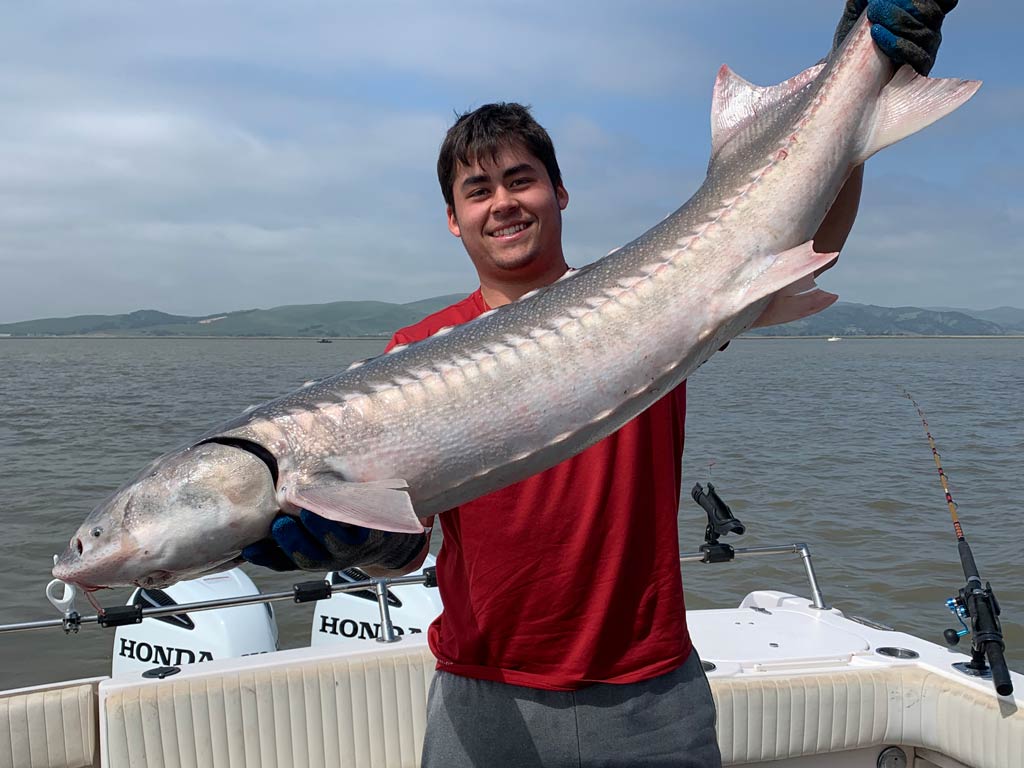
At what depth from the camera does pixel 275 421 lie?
7.19 feet

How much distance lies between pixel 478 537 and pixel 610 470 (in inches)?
15.3

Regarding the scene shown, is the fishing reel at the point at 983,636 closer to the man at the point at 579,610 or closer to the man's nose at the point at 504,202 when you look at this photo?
the man at the point at 579,610

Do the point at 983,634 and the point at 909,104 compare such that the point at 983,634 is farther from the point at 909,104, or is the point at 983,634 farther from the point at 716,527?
the point at 909,104

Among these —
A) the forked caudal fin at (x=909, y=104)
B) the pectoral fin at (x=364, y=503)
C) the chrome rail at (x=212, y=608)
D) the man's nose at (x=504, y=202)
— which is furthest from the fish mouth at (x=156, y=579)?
the forked caudal fin at (x=909, y=104)

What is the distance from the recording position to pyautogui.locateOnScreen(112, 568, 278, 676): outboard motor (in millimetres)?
5035

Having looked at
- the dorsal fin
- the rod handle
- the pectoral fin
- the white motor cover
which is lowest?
the rod handle

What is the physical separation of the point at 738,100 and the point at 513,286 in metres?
0.85

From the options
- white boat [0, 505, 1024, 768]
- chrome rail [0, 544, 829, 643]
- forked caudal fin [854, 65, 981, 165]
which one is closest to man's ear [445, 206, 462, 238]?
forked caudal fin [854, 65, 981, 165]

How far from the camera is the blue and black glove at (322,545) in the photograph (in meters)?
2.01

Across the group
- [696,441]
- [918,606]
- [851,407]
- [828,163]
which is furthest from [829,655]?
[851,407]

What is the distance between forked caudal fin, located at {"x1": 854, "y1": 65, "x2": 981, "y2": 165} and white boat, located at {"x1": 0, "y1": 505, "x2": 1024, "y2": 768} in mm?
2470

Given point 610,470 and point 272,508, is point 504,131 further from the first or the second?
point 272,508

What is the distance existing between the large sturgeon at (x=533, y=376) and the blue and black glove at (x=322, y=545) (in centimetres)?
4

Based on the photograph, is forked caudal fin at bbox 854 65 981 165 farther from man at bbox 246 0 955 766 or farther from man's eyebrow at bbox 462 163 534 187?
man's eyebrow at bbox 462 163 534 187
